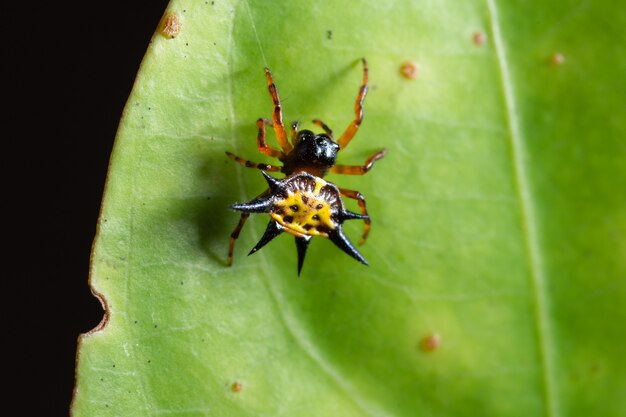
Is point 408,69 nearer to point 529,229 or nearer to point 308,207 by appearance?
point 308,207

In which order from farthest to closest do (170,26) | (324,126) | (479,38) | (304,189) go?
(304,189), (324,126), (479,38), (170,26)

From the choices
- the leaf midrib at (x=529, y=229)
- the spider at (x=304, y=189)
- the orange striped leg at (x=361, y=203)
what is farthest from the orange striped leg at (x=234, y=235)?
the leaf midrib at (x=529, y=229)

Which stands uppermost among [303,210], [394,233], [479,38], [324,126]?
[479,38]

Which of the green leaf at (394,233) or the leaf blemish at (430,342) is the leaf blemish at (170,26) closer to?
the green leaf at (394,233)

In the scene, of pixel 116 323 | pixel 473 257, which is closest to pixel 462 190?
pixel 473 257

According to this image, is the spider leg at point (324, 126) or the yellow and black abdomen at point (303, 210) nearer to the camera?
the yellow and black abdomen at point (303, 210)

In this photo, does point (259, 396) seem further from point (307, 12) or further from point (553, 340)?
point (307, 12)

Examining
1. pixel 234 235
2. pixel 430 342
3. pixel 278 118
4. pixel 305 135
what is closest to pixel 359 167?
pixel 305 135
